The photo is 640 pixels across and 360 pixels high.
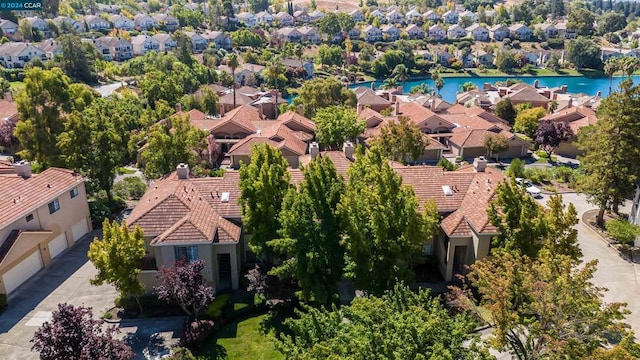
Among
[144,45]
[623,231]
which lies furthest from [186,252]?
[144,45]

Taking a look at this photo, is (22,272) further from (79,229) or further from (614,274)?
(614,274)

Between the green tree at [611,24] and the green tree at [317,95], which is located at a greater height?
the green tree at [611,24]

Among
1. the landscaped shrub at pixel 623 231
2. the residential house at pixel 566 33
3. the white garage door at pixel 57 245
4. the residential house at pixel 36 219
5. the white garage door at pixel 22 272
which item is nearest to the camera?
the white garage door at pixel 22 272

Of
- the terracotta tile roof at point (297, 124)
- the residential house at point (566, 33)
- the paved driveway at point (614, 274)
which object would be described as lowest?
the paved driveway at point (614, 274)

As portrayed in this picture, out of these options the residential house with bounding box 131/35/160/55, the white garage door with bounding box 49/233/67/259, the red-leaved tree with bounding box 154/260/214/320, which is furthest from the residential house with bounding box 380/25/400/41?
the red-leaved tree with bounding box 154/260/214/320

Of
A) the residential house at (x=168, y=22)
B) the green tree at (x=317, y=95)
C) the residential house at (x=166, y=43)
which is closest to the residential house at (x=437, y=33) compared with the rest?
the residential house at (x=166, y=43)

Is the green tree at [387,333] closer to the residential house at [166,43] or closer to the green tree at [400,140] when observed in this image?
the green tree at [400,140]
